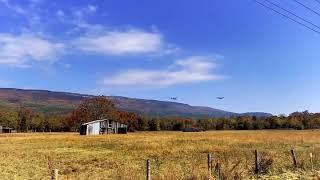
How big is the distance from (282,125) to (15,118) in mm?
89238

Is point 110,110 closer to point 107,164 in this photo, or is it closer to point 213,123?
point 213,123

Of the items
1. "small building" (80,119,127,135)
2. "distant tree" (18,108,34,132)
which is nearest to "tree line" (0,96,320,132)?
"distant tree" (18,108,34,132)

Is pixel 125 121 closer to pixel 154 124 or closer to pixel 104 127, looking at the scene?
pixel 154 124

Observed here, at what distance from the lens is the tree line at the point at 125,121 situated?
5581 inches

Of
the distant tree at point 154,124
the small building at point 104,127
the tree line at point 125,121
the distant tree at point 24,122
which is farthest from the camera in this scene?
the distant tree at point 154,124

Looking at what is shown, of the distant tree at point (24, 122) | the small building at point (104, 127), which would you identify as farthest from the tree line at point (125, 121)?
the small building at point (104, 127)

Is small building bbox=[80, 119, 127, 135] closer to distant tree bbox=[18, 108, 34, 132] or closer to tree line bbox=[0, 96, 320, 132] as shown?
tree line bbox=[0, 96, 320, 132]

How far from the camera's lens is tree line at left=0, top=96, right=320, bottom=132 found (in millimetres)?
141750

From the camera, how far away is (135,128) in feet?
522

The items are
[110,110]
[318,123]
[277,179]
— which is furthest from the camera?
[318,123]

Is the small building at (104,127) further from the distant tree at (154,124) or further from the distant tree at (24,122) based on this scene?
the distant tree at (24,122)

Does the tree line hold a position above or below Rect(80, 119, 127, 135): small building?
above

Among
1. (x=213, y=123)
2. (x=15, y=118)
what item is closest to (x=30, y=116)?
(x=15, y=118)

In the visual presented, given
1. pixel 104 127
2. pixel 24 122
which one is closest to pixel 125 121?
pixel 104 127
